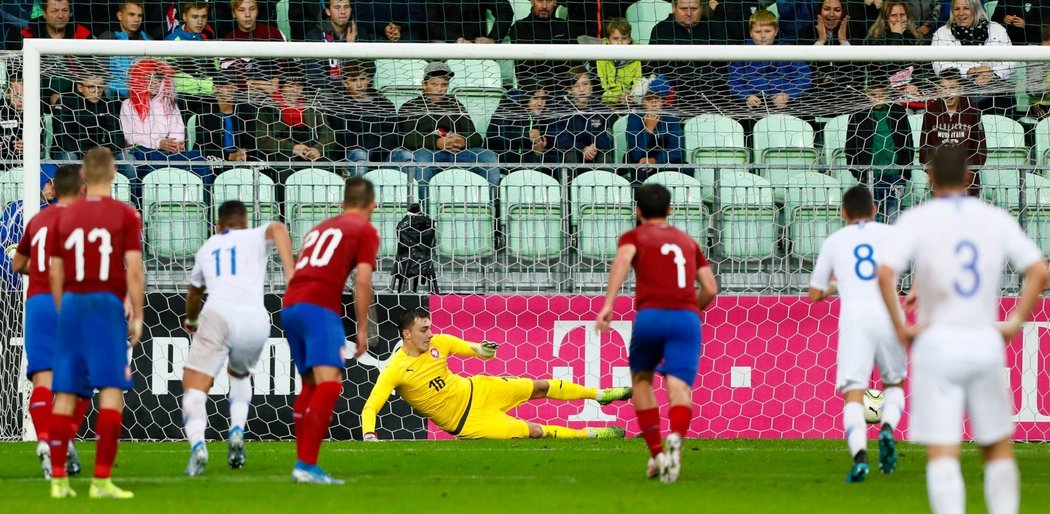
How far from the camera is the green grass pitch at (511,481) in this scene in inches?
275

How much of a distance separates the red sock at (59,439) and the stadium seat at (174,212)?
198 inches

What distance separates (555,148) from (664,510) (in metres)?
6.89

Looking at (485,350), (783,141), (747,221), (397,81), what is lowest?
(485,350)

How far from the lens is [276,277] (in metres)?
12.6

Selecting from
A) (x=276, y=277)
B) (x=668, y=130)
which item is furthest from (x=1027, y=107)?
(x=276, y=277)

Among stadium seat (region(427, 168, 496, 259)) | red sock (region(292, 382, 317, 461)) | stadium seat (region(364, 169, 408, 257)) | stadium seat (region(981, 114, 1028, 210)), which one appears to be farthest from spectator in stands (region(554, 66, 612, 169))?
red sock (region(292, 382, 317, 461))

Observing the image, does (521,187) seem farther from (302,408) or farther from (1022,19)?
(1022,19)

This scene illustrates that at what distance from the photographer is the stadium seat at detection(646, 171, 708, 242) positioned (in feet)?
40.8

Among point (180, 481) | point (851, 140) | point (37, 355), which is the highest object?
point (851, 140)

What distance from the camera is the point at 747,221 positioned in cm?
1245

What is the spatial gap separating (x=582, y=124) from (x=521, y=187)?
1.25 metres

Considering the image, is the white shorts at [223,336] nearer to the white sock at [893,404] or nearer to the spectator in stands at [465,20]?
the white sock at [893,404]

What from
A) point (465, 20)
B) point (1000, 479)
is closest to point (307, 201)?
point (465, 20)

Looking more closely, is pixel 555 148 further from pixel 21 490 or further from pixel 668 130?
pixel 21 490
